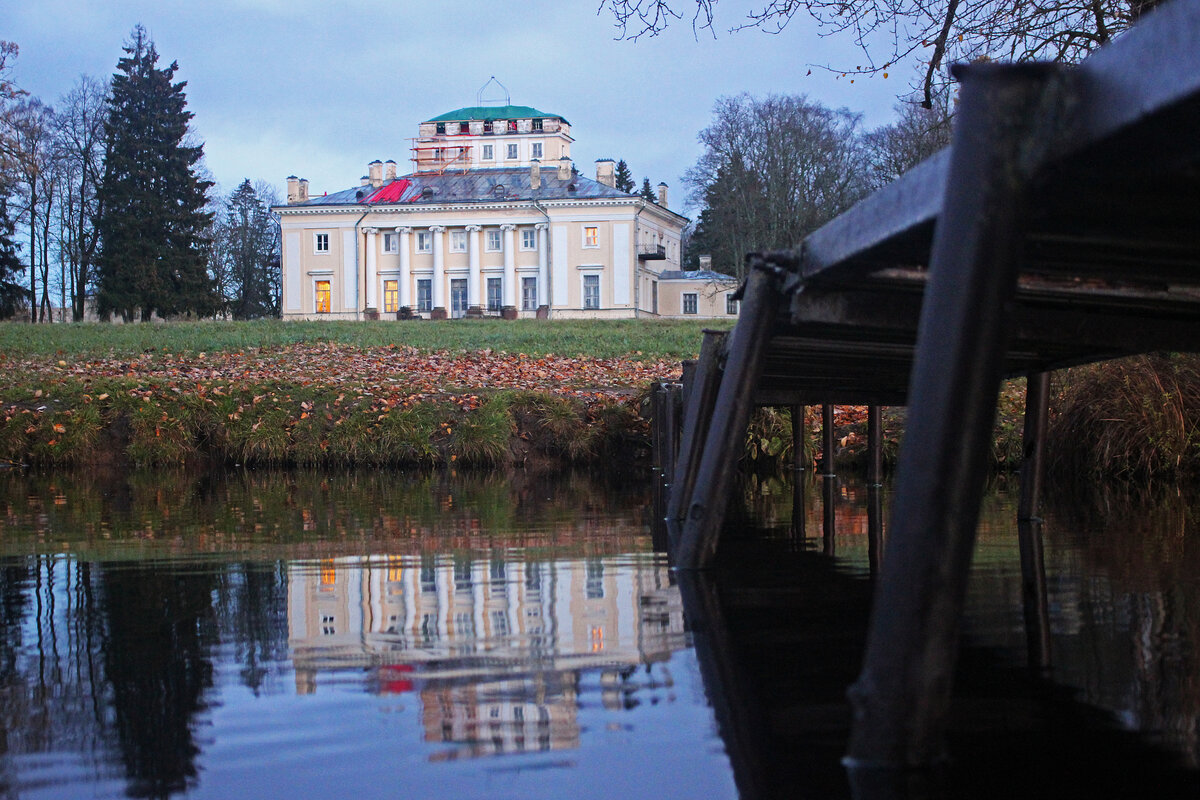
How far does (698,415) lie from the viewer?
262 inches

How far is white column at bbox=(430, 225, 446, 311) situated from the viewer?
68.9 m

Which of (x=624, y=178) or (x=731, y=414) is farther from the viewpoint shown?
(x=624, y=178)

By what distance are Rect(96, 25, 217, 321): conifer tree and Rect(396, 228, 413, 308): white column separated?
12259mm

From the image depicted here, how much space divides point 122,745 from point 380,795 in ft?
2.28

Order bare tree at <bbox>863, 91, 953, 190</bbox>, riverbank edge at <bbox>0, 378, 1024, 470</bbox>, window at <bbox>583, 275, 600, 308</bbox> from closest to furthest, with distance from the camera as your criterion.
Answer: riverbank edge at <bbox>0, 378, 1024, 470</bbox>, bare tree at <bbox>863, 91, 953, 190</bbox>, window at <bbox>583, 275, 600, 308</bbox>

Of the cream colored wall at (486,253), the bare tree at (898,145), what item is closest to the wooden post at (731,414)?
the bare tree at (898,145)

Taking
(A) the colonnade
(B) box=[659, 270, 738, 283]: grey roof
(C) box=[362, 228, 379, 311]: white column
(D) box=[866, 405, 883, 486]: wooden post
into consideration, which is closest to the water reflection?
(D) box=[866, 405, 883, 486]: wooden post

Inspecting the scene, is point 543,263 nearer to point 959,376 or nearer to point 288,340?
point 288,340

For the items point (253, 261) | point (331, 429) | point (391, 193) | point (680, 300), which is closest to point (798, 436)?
point (331, 429)

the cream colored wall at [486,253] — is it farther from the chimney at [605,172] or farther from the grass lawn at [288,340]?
the grass lawn at [288,340]

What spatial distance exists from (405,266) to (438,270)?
182cm

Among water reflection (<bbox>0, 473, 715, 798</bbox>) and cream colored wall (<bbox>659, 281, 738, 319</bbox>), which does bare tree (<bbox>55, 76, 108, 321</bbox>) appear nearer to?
cream colored wall (<bbox>659, 281, 738, 319</bbox>)

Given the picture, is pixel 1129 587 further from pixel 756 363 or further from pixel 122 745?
pixel 122 745

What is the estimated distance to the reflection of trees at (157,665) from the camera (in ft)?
8.12
